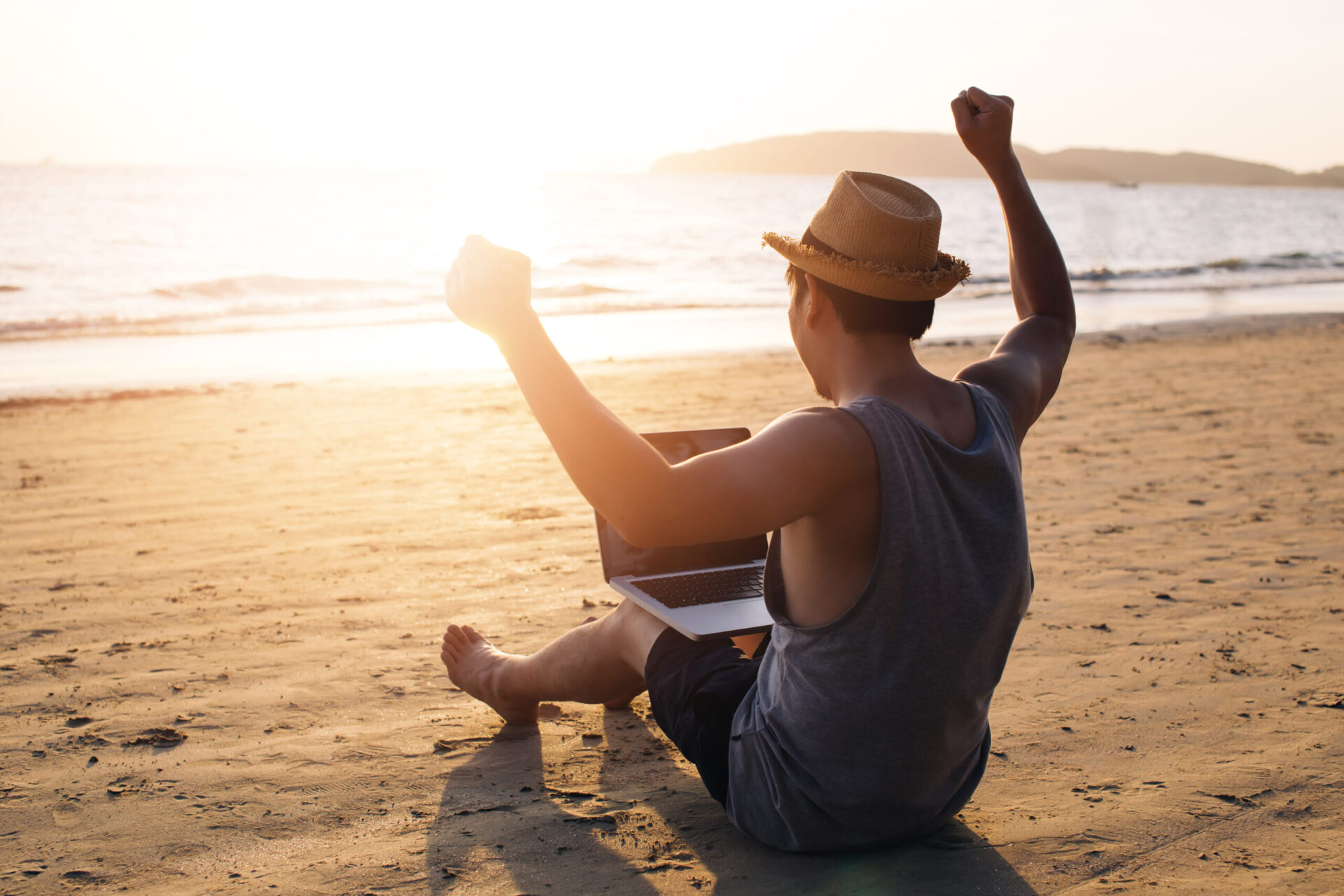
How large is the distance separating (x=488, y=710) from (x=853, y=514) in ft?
5.96

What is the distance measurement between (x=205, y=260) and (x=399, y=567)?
2304 cm

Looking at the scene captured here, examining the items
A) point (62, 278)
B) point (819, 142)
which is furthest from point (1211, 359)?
point (819, 142)

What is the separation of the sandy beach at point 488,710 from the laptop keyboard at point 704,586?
1.60ft

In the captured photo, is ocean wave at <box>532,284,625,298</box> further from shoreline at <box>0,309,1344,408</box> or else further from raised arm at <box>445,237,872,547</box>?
raised arm at <box>445,237,872,547</box>

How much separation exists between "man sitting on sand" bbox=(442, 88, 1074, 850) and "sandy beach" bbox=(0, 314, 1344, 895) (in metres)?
0.30

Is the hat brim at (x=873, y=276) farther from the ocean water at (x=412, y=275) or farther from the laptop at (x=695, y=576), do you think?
the ocean water at (x=412, y=275)

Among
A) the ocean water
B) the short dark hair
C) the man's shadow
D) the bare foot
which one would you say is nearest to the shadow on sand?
the man's shadow

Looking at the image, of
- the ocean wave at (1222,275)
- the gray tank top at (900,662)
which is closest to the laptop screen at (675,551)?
the gray tank top at (900,662)

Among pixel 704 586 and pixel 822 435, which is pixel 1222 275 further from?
pixel 822 435

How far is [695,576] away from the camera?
2.70m

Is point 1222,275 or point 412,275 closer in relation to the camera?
point 412,275

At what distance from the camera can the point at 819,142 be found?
13000 centimetres

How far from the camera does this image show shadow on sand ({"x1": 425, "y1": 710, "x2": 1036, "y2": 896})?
2.09 metres

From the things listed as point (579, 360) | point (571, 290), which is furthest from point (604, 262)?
point (579, 360)
